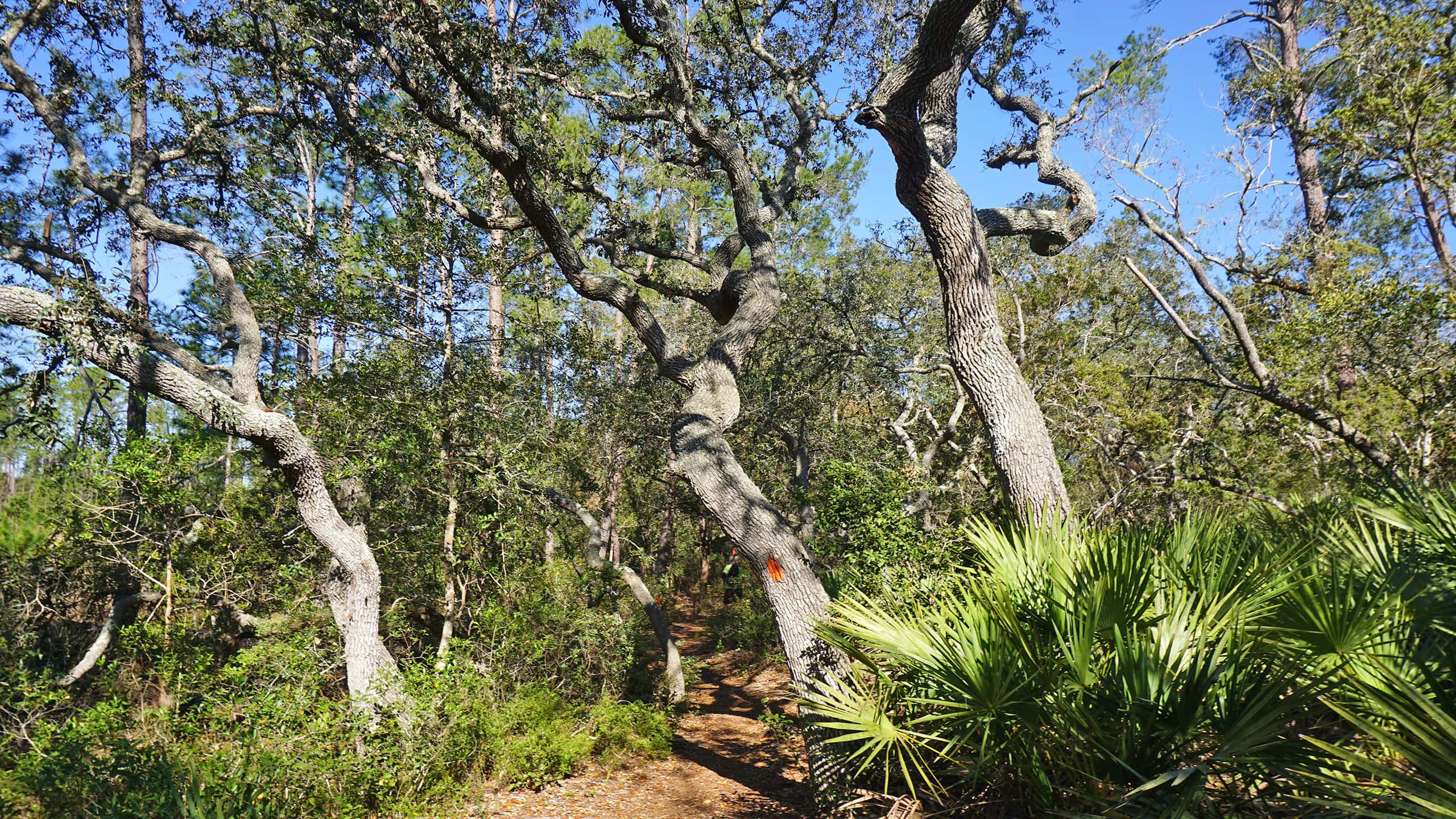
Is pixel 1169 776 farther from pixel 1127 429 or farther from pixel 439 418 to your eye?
pixel 1127 429

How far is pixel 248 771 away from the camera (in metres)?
4.34

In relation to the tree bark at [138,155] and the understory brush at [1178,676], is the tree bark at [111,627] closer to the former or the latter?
the tree bark at [138,155]

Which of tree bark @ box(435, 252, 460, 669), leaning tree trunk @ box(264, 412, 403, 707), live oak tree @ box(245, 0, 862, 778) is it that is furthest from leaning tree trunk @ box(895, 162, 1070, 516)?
leaning tree trunk @ box(264, 412, 403, 707)

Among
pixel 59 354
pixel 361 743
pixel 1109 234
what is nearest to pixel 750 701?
pixel 361 743

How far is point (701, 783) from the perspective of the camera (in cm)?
670

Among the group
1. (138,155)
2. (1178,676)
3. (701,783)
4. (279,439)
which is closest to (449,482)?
(279,439)

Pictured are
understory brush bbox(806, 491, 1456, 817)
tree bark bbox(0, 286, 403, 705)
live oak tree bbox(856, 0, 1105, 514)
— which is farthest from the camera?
tree bark bbox(0, 286, 403, 705)

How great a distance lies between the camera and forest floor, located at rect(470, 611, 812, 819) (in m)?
5.80

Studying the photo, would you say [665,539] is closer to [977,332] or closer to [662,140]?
[662,140]

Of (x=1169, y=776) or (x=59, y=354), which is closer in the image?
(x=1169, y=776)

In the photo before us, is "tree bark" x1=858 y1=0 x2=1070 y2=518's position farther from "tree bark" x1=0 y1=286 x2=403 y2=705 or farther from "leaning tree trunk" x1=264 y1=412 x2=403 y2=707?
"leaning tree trunk" x1=264 y1=412 x2=403 y2=707

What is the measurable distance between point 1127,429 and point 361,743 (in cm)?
983

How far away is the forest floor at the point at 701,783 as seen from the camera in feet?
19.0

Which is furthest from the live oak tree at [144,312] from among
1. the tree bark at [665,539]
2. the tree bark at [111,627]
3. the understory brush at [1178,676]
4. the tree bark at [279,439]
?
the tree bark at [665,539]
